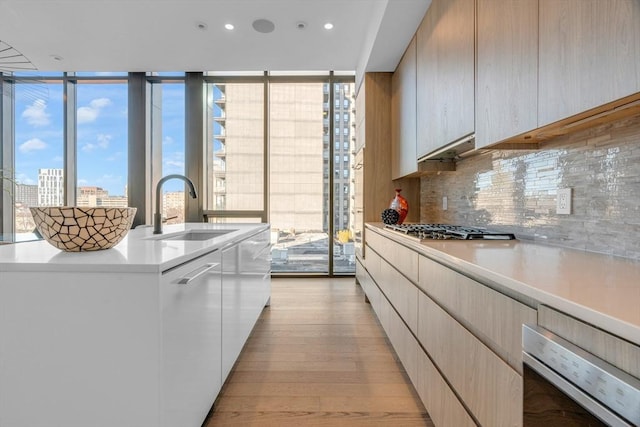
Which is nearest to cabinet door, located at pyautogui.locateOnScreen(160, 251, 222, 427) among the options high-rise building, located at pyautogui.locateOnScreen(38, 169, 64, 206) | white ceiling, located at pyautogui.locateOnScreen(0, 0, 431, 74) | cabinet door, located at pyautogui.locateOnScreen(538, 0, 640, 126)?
cabinet door, located at pyautogui.locateOnScreen(538, 0, 640, 126)

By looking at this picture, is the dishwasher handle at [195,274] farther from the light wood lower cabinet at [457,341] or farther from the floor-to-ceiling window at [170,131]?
the floor-to-ceiling window at [170,131]

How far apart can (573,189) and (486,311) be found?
798 millimetres

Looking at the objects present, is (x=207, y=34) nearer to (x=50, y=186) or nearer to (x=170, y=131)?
(x=170, y=131)

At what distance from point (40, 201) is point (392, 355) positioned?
17.6 ft

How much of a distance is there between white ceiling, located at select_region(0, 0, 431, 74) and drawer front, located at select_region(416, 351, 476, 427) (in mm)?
2319

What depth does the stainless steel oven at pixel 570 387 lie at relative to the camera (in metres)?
0.47

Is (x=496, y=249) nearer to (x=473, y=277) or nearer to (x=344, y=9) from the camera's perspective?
(x=473, y=277)

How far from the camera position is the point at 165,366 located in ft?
3.12

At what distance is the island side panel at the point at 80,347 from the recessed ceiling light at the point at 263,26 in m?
3.00

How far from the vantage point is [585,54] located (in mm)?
899

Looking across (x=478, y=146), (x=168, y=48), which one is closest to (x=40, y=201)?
(x=168, y=48)

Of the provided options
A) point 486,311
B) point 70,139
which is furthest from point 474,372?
point 70,139

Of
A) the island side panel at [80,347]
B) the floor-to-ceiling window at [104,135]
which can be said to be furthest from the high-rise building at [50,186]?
the island side panel at [80,347]

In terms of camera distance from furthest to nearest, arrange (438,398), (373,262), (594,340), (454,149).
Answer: (373,262)
(454,149)
(438,398)
(594,340)
